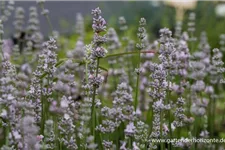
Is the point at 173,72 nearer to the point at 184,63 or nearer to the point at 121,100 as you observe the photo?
the point at 184,63

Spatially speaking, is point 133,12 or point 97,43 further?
point 133,12

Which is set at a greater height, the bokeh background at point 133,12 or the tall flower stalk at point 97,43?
the bokeh background at point 133,12

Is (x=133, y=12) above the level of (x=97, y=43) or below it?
above

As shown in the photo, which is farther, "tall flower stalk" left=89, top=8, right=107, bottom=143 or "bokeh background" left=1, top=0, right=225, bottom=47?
"bokeh background" left=1, top=0, right=225, bottom=47

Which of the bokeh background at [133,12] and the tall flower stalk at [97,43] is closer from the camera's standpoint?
the tall flower stalk at [97,43]

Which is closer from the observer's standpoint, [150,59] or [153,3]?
[150,59]

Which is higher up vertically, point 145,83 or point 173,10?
point 173,10

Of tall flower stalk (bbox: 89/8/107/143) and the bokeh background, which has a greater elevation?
the bokeh background

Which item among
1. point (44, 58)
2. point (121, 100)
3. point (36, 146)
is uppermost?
point (44, 58)

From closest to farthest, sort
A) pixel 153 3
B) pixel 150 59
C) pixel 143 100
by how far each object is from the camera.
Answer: pixel 150 59 → pixel 143 100 → pixel 153 3

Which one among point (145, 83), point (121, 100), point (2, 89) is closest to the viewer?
point (2, 89)

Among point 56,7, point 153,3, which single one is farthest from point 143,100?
point 56,7
